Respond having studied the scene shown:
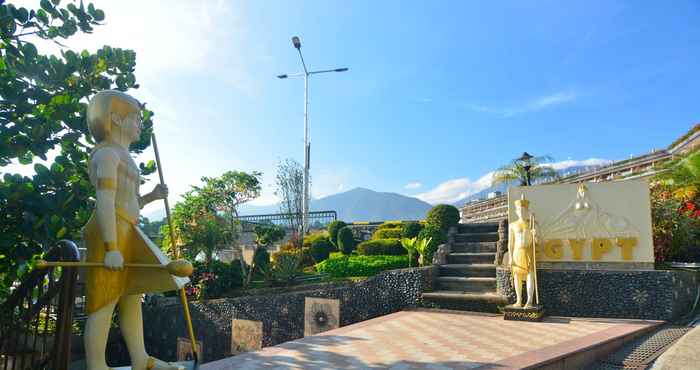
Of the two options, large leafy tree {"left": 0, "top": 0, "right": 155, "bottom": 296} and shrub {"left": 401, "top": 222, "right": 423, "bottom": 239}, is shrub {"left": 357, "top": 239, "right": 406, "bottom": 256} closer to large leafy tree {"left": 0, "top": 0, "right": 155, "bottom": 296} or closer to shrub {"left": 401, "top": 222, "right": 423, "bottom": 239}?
shrub {"left": 401, "top": 222, "right": 423, "bottom": 239}

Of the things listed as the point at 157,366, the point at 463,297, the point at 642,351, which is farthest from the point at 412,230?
the point at 157,366

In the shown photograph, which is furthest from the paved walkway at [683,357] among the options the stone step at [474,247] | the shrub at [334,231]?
the shrub at [334,231]

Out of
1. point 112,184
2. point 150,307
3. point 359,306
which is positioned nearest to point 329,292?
point 359,306

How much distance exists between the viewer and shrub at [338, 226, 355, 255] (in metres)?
15.4

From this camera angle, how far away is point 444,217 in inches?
472

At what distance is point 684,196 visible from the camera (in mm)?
→ 9547

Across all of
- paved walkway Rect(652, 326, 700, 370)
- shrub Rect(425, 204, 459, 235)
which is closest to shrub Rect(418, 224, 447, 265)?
shrub Rect(425, 204, 459, 235)

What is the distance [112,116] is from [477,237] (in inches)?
351

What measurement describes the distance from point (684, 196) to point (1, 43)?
41.0ft

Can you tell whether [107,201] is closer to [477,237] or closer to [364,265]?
[477,237]

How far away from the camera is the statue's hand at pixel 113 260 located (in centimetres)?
305

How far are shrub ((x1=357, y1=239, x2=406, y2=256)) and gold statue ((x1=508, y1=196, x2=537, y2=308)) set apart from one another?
6.33 m

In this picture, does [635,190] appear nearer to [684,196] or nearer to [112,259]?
[684,196]

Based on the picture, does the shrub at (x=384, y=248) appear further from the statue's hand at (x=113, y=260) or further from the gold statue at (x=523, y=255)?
the statue's hand at (x=113, y=260)
